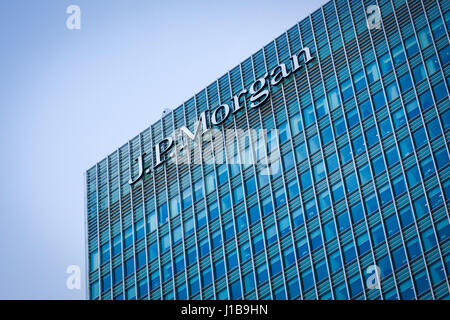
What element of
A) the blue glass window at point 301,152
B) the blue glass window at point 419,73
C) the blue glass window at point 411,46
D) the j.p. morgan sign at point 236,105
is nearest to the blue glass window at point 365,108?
the blue glass window at point 419,73

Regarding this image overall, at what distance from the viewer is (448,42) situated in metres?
70.5

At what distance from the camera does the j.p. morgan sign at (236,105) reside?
81.4m

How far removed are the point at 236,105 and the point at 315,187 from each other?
50.3 ft

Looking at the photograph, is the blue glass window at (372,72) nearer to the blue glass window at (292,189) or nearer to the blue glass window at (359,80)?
the blue glass window at (359,80)

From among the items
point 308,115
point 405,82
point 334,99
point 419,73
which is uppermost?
point 334,99

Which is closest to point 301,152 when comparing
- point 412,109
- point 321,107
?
point 321,107

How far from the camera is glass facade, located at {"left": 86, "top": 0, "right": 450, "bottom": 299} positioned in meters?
65.1

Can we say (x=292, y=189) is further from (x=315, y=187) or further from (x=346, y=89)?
(x=346, y=89)

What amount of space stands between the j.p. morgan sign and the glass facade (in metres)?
0.58

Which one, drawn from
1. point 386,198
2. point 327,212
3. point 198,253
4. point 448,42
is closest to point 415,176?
point 386,198

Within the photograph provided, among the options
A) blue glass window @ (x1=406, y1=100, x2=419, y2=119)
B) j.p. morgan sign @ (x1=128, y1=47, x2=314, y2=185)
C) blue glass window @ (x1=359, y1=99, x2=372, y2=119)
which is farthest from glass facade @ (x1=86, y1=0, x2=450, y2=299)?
j.p. morgan sign @ (x1=128, y1=47, x2=314, y2=185)

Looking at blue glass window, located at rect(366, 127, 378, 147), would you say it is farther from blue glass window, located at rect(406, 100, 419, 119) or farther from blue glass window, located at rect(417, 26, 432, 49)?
blue glass window, located at rect(417, 26, 432, 49)

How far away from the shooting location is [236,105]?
3302 inches

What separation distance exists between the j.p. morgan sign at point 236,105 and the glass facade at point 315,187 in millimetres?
582
